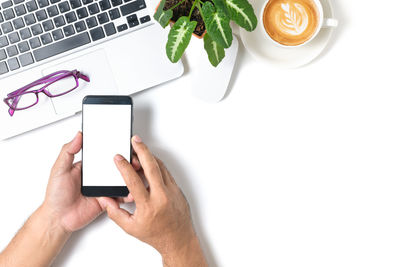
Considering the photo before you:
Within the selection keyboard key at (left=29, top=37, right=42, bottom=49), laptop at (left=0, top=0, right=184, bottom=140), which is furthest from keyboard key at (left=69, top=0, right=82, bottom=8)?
keyboard key at (left=29, top=37, right=42, bottom=49)

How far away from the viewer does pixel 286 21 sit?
73 centimetres

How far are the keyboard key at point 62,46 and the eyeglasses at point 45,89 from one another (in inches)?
1.7

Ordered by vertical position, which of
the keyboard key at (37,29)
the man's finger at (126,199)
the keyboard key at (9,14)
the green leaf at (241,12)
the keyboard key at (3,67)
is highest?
the keyboard key at (9,14)

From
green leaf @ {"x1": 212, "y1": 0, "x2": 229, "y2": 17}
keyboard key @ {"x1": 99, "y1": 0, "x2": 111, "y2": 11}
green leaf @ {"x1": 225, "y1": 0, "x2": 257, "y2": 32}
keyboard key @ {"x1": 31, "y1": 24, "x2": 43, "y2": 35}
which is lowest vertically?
green leaf @ {"x1": 225, "y1": 0, "x2": 257, "y2": 32}

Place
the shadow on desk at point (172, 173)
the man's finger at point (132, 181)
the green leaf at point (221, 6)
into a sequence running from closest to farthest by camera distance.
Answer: the green leaf at point (221, 6)
the man's finger at point (132, 181)
the shadow on desk at point (172, 173)

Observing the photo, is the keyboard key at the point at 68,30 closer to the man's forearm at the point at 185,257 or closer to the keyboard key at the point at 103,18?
the keyboard key at the point at 103,18

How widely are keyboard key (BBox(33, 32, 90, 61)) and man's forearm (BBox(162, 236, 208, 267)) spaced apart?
1.56 feet

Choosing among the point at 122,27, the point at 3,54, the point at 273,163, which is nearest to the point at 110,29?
the point at 122,27

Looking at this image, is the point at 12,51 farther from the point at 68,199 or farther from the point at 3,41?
Answer: the point at 68,199

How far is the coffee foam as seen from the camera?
28.3 inches

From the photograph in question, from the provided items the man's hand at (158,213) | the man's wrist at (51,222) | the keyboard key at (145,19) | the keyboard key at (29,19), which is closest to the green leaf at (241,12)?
the keyboard key at (145,19)

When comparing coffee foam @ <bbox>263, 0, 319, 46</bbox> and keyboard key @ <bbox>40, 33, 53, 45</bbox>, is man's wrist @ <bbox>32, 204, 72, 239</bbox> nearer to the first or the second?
keyboard key @ <bbox>40, 33, 53, 45</bbox>

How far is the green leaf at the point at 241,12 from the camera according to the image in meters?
0.61

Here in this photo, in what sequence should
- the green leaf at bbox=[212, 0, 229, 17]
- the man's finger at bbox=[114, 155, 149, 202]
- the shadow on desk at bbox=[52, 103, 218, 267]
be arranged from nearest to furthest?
1. the green leaf at bbox=[212, 0, 229, 17]
2. the man's finger at bbox=[114, 155, 149, 202]
3. the shadow on desk at bbox=[52, 103, 218, 267]
